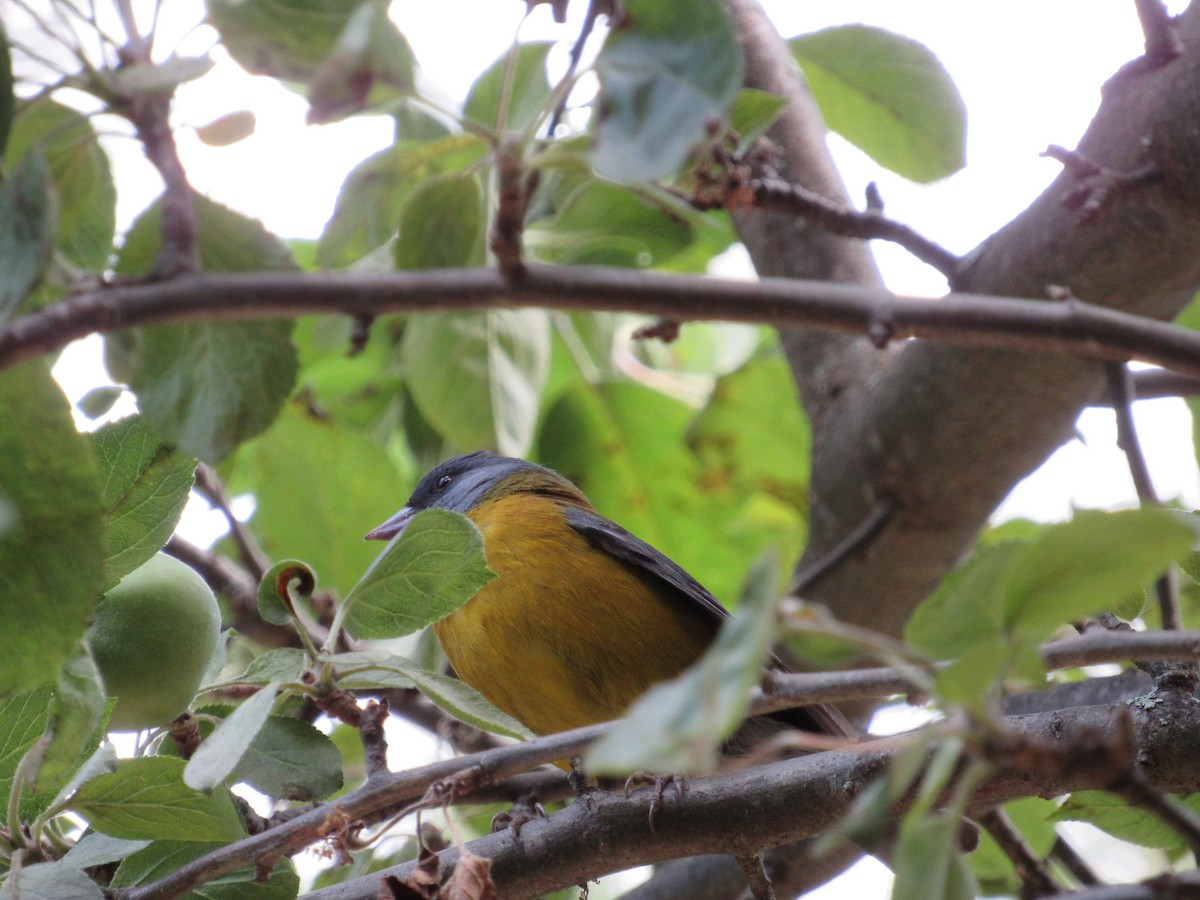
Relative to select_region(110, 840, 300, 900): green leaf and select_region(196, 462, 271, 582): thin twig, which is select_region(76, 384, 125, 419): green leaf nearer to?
select_region(110, 840, 300, 900): green leaf

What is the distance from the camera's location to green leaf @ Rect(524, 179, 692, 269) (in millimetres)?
3277

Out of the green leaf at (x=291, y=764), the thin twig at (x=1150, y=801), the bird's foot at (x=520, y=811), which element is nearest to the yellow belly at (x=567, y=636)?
the bird's foot at (x=520, y=811)

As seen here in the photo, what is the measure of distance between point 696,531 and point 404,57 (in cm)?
348

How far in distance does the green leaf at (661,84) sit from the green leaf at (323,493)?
2.76 m

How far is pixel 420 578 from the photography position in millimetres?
1952

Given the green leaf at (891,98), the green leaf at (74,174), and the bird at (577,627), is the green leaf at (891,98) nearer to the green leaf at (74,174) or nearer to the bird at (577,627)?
the bird at (577,627)

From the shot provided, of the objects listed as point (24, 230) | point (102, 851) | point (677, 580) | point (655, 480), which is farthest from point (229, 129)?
point (655, 480)

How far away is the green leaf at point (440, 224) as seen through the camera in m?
2.01

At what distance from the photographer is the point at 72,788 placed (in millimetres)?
1977

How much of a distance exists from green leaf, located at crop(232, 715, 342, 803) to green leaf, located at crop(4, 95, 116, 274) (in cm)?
88

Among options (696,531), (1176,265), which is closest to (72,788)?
(1176,265)

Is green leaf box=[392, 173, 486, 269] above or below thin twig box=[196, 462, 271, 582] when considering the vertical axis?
above

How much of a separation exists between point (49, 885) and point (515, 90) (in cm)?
205

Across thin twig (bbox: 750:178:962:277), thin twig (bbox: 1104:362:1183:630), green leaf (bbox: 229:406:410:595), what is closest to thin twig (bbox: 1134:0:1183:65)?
thin twig (bbox: 750:178:962:277)
